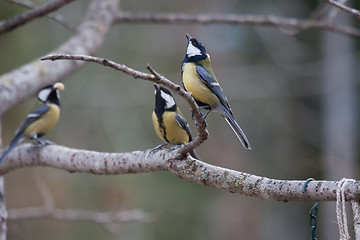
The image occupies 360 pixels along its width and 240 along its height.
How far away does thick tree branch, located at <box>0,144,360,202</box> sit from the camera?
1.87 metres

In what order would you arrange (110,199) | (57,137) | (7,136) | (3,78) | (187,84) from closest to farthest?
(187,84) → (3,78) → (7,136) → (110,199) → (57,137)

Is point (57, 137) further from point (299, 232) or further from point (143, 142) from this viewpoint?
point (299, 232)

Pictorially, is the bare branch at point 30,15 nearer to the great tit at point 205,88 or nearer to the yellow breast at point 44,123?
the yellow breast at point 44,123

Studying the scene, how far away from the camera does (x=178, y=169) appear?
2377mm

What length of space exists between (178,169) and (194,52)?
0.90m

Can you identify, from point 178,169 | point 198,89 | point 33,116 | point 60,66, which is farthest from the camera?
point 33,116

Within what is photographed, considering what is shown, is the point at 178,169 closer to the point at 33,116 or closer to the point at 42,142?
the point at 42,142

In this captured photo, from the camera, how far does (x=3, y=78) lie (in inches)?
141

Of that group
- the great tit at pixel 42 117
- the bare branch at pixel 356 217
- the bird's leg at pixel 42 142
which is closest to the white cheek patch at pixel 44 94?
the great tit at pixel 42 117

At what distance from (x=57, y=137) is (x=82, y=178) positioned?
0.83 meters

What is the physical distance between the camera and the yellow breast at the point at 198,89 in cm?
284

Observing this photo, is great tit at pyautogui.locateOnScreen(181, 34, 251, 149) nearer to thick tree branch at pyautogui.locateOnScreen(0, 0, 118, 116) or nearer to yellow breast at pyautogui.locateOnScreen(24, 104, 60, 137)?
thick tree branch at pyautogui.locateOnScreen(0, 0, 118, 116)

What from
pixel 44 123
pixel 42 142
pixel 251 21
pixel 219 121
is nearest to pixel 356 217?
pixel 42 142

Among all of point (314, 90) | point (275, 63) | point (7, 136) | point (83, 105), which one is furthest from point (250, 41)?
point (7, 136)
